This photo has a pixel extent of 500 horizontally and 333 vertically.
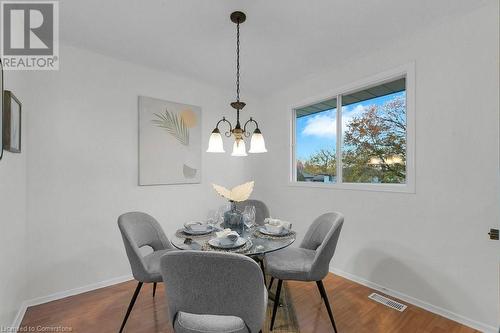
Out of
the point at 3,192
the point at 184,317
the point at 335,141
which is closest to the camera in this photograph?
the point at 184,317

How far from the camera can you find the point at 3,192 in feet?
5.00

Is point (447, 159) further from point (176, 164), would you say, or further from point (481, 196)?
point (176, 164)

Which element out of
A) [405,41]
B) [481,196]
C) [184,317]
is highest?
[405,41]

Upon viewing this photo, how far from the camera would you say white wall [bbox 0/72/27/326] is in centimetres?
153

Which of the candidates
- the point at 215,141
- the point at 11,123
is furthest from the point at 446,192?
the point at 11,123

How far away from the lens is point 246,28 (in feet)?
6.84

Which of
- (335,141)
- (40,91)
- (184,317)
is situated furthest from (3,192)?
(335,141)

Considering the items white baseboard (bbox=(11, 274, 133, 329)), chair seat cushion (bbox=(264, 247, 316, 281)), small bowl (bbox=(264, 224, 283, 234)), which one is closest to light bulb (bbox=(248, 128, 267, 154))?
small bowl (bbox=(264, 224, 283, 234))

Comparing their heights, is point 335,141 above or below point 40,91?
below

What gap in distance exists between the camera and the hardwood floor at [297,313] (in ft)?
6.10

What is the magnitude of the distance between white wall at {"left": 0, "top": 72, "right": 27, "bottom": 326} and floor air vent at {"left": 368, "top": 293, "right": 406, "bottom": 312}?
9.55 feet

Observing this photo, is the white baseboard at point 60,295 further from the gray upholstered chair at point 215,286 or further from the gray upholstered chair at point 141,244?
the gray upholstered chair at point 215,286

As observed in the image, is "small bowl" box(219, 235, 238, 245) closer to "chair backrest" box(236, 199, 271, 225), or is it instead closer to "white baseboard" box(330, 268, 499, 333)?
"chair backrest" box(236, 199, 271, 225)

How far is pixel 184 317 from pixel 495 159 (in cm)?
239
